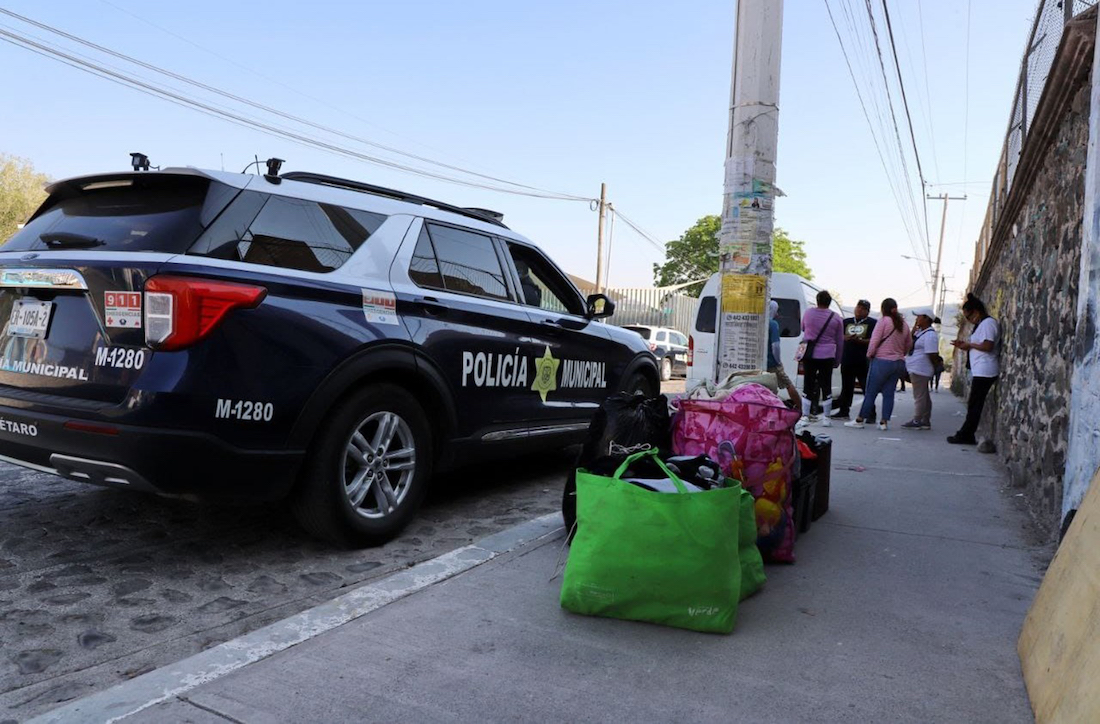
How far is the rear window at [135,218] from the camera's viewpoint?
3.42 meters

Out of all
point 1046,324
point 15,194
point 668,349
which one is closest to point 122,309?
point 1046,324

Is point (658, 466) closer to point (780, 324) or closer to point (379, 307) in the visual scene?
point (379, 307)

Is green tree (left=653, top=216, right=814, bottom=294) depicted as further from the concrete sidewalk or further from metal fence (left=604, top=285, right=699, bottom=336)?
the concrete sidewalk

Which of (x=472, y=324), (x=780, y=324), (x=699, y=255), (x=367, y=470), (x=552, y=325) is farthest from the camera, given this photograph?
(x=699, y=255)

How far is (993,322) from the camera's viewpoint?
785 cm

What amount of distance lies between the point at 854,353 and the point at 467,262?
319 inches

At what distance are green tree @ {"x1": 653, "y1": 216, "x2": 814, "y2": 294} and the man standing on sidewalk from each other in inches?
1923

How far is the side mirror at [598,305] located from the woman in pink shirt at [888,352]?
516 centimetres

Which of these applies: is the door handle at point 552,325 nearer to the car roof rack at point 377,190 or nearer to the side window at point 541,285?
the side window at point 541,285

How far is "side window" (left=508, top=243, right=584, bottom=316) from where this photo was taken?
5.38 meters

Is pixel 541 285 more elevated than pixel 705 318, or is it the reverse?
pixel 705 318

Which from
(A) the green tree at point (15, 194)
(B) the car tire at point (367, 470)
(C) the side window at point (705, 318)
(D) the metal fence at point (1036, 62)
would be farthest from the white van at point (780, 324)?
(A) the green tree at point (15, 194)

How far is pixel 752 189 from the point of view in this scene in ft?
17.1

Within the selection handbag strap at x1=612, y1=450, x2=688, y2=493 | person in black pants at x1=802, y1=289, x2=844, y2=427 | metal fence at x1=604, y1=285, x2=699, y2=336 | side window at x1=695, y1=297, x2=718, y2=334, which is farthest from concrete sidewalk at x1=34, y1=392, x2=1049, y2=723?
metal fence at x1=604, y1=285, x2=699, y2=336
